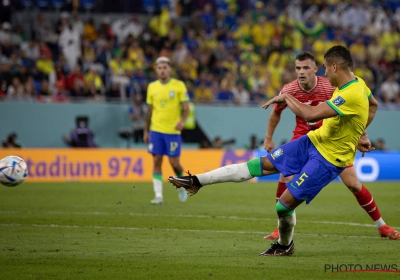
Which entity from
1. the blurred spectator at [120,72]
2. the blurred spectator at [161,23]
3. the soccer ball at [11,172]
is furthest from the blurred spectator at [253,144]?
the soccer ball at [11,172]

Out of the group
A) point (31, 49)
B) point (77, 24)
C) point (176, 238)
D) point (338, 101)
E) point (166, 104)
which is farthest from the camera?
point (77, 24)

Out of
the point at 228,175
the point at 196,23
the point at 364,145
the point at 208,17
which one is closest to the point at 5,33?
the point at 196,23

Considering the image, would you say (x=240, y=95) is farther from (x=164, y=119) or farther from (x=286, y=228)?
(x=286, y=228)

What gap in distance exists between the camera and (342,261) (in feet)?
25.3

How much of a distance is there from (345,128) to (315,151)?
407 millimetres

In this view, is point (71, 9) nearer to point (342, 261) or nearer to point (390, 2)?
point (390, 2)

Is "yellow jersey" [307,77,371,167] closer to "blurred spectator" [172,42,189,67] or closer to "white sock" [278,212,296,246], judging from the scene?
"white sock" [278,212,296,246]

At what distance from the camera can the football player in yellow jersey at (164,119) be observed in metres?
14.8

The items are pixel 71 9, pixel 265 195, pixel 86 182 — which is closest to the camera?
pixel 265 195

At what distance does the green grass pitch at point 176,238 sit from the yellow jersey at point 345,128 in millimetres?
1136

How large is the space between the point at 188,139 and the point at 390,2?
13693 millimetres

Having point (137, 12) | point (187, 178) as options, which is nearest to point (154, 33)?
point (137, 12)

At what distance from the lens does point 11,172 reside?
960 cm

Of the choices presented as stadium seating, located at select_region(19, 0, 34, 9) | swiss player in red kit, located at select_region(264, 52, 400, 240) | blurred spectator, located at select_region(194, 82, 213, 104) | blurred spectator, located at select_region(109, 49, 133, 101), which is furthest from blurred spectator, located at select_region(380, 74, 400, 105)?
swiss player in red kit, located at select_region(264, 52, 400, 240)
